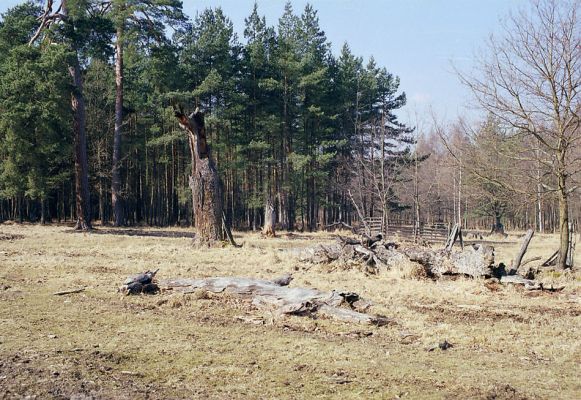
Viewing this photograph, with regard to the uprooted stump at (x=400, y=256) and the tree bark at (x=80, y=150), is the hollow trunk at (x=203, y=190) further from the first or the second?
the tree bark at (x=80, y=150)

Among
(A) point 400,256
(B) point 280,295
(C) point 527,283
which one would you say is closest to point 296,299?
(B) point 280,295

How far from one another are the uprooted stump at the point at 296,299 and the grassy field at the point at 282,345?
0.22 metres

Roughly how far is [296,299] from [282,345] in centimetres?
196

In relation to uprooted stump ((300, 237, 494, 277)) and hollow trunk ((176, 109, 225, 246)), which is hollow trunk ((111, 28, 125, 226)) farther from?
uprooted stump ((300, 237, 494, 277))

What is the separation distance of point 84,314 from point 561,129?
463 inches

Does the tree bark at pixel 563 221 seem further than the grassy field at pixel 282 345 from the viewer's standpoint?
Yes

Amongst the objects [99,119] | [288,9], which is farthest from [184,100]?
[288,9]

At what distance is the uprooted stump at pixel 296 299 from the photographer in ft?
27.5

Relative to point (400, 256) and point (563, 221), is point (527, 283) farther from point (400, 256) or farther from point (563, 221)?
point (563, 221)

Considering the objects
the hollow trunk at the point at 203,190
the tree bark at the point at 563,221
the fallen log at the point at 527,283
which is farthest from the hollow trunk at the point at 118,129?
the fallen log at the point at 527,283

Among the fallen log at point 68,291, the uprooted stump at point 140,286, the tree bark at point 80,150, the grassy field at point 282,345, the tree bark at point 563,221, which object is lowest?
the grassy field at point 282,345

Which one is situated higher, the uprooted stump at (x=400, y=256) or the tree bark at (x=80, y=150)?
the tree bark at (x=80, y=150)

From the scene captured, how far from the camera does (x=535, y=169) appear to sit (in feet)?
46.7

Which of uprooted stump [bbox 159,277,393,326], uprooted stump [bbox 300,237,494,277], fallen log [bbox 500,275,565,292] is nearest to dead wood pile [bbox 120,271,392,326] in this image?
uprooted stump [bbox 159,277,393,326]
